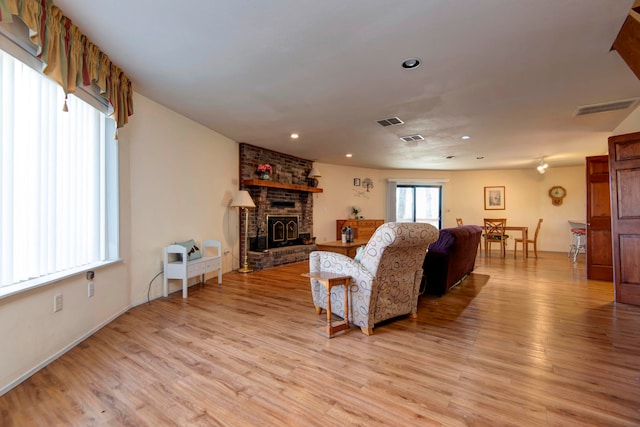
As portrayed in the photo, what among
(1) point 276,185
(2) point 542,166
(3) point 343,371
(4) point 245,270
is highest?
(2) point 542,166

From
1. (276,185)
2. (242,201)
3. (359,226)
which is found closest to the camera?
(242,201)

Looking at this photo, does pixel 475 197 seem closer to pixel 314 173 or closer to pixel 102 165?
pixel 314 173

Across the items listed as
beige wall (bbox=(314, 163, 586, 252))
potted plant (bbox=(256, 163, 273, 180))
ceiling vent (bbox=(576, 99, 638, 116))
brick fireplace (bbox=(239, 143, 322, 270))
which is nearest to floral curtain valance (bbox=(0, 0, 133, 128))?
brick fireplace (bbox=(239, 143, 322, 270))

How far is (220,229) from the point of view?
5.11 meters

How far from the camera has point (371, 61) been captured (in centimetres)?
261

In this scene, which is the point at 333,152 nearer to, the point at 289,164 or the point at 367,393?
the point at 289,164

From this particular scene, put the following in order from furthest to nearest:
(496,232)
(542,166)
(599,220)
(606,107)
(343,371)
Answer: (496,232) < (542,166) < (599,220) < (606,107) < (343,371)

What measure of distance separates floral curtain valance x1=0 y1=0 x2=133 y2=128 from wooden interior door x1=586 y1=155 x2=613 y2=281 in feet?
21.5

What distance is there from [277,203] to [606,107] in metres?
5.49

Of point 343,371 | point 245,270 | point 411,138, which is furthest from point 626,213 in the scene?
point 245,270

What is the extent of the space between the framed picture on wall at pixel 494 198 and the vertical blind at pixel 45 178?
9.35 meters

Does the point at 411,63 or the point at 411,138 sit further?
the point at 411,138

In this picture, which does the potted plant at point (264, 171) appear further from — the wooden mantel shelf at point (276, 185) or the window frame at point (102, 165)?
the window frame at point (102, 165)

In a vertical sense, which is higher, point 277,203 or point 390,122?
point 390,122
